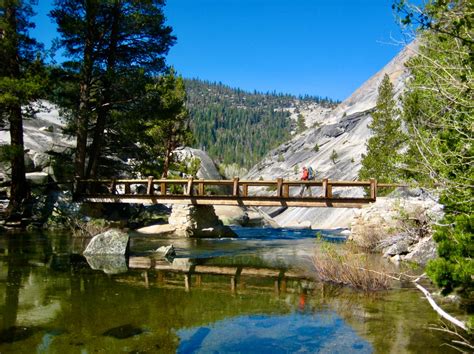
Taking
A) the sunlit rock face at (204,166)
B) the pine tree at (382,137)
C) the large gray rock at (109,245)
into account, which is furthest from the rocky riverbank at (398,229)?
the sunlit rock face at (204,166)

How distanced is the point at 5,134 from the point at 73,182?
1341cm

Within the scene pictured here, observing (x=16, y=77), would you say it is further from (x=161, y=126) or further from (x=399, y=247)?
(x=399, y=247)

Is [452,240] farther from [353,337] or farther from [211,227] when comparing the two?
[211,227]

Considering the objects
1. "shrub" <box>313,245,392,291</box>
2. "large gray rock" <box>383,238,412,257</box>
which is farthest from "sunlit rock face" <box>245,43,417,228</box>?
"shrub" <box>313,245,392,291</box>

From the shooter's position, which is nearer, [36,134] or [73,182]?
[73,182]

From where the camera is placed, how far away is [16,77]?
20375mm

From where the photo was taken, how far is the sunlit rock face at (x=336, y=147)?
60.5 meters

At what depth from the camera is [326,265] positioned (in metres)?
9.92

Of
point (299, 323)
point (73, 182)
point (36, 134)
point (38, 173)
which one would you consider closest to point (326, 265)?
point (299, 323)

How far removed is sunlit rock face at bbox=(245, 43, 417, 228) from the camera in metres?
60.5

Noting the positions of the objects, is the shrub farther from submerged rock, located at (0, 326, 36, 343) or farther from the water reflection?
submerged rock, located at (0, 326, 36, 343)

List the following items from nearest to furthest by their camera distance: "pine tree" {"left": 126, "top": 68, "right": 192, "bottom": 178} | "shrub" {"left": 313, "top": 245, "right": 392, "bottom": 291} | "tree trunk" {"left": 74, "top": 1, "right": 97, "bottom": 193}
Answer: "shrub" {"left": 313, "top": 245, "right": 392, "bottom": 291}, "tree trunk" {"left": 74, "top": 1, "right": 97, "bottom": 193}, "pine tree" {"left": 126, "top": 68, "right": 192, "bottom": 178}

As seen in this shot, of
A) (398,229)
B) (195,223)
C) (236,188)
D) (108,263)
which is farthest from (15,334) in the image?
(195,223)

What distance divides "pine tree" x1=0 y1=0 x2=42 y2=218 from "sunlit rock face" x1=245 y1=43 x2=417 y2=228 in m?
31.8
